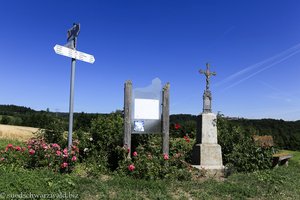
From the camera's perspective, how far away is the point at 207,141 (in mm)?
8773

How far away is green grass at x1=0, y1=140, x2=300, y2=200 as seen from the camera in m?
4.48

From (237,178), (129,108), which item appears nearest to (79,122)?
(129,108)

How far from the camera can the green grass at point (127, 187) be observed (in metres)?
4.48

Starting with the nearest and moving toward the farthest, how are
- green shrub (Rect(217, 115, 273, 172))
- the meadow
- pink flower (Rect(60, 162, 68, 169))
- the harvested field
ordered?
the meadow → pink flower (Rect(60, 162, 68, 169)) → green shrub (Rect(217, 115, 273, 172)) → the harvested field

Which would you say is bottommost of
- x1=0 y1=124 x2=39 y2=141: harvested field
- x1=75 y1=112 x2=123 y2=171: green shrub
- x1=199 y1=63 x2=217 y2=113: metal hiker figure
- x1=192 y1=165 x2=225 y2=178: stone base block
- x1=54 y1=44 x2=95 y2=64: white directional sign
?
x1=192 y1=165 x2=225 y2=178: stone base block

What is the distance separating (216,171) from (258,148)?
5.20ft

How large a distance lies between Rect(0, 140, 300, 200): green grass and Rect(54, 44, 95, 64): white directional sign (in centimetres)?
235

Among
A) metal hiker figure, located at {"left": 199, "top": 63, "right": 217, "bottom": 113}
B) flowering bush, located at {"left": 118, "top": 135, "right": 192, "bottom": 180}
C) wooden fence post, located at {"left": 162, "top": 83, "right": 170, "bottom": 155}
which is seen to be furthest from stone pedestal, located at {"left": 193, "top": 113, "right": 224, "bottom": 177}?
flowering bush, located at {"left": 118, "top": 135, "right": 192, "bottom": 180}

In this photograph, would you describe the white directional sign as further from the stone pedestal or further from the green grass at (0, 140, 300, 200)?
the stone pedestal

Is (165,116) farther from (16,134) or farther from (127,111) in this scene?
(16,134)

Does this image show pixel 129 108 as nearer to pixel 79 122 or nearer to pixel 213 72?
pixel 213 72

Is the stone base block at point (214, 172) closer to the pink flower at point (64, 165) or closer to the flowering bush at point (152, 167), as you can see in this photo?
the flowering bush at point (152, 167)

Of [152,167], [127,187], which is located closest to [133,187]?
[127,187]

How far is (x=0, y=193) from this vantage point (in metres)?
4.06
